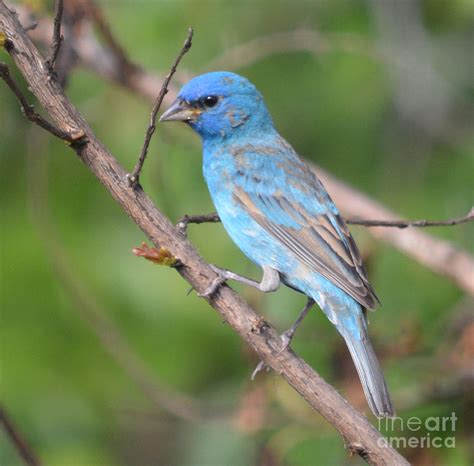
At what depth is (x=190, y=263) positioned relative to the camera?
3260 millimetres

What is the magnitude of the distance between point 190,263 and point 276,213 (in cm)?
138

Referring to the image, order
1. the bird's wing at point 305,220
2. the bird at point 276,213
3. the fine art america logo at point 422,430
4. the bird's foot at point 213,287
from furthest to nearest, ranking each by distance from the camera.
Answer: the fine art america logo at point 422,430 → the bird's wing at point 305,220 → the bird at point 276,213 → the bird's foot at point 213,287

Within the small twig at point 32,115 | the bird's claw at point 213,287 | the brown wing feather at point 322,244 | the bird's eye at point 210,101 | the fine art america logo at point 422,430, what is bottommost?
the bird's claw at point 213,287

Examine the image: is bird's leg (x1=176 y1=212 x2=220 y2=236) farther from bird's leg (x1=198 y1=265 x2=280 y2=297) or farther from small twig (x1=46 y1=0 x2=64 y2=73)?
small twig (x1=46 y1=0 x2=64 y2=73)

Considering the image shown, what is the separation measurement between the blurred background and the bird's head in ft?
1.41

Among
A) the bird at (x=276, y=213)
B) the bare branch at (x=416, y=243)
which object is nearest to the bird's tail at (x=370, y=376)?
the bird at (x=276, y=213)

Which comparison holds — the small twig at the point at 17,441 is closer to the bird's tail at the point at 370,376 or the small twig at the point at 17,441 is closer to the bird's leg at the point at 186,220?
the bird's leg at the point at 186,220

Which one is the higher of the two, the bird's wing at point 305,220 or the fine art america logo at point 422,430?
the bird's wing at point 305,220

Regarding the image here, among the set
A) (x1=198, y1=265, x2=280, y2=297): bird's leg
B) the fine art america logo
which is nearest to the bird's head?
(x1=198, y1=265, x2=280, y2=297): bird's leg

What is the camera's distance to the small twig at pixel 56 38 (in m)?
2.97

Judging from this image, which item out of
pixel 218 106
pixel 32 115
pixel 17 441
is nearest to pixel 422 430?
pixel 218 106

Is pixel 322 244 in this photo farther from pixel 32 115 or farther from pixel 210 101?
pixel 32 115

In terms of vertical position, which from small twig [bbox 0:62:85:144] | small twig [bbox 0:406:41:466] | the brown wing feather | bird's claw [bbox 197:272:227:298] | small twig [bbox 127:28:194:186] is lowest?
small twig [bbox 0:406:41:466]

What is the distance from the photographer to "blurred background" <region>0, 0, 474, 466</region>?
5.12 metres
